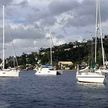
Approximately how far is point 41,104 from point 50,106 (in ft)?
9.90

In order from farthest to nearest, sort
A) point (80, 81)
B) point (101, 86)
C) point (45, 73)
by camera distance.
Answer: point (45, 73)
point (80, 81)
point (101, 86)

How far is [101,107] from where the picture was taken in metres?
48.9

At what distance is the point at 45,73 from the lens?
166 metres

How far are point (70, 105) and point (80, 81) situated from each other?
39.2 meters

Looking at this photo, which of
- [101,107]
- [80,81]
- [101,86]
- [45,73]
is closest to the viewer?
[101,107]

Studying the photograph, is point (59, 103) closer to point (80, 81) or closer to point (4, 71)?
point (80, 81)

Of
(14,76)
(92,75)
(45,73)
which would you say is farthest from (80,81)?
(45,73)

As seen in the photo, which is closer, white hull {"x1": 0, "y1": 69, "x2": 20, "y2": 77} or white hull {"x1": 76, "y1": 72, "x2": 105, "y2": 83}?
white hull {"x1": 76, "y1": 72, "x2": 105, "y2": 83}

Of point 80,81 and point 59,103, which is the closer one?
point 59,103

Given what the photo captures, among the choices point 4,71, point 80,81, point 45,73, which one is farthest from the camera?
point 45,73

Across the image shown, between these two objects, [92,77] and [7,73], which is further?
[7,73]

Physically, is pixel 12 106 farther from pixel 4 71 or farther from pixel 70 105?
pixel 4 71

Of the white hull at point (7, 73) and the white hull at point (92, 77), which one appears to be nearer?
the white hull at point (92, 77)

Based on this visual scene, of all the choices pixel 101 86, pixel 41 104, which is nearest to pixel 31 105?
pixel 41 104
